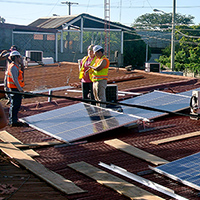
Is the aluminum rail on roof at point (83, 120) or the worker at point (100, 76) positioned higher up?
the worker at point (100, 76)

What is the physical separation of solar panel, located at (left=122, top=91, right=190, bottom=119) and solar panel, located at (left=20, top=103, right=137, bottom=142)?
1314 millimetres

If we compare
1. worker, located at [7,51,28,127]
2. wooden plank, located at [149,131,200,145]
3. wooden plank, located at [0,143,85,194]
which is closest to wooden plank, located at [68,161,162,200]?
wooden plank, located at [0,143,85,194]

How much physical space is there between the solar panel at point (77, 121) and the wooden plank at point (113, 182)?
164 cm

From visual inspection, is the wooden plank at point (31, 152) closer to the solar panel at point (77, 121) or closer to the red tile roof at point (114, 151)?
the red tile roof at point (114, 151)

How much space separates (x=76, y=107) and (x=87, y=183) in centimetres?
468

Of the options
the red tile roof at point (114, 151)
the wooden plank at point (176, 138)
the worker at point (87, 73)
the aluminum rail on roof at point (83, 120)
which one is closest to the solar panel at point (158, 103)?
the aluminum rail on roof at point (83, 120)

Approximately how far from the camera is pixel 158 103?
11594 mm

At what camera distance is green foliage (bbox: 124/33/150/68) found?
66.2 m

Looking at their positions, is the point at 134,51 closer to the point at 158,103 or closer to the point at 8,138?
the point at 158,103

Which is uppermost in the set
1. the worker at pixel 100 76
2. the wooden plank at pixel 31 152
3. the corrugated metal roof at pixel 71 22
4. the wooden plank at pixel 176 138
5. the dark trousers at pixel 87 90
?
the corrugated metal roof at pixel 71 22

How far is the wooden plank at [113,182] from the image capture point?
544cm

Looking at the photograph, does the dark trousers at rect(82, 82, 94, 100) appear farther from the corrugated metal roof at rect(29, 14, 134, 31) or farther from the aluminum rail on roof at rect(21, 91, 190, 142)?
the corrugated metal roof at rect(29, 14, 134, 31)

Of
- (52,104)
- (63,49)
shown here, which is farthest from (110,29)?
(52,104)

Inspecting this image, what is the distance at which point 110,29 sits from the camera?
2103 inches
